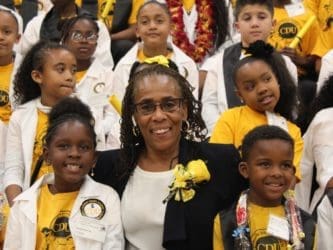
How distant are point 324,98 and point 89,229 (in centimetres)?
176

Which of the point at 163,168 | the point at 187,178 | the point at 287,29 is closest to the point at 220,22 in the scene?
the point at 287,29

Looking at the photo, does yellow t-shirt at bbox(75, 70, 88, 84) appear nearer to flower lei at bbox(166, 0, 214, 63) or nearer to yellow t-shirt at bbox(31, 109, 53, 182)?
yellow t-shirt at bbox(31, 109, 53, 182)

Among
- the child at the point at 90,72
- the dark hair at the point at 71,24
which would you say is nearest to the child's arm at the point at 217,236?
the child at the point at 90,72

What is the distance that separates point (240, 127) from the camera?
415 centimetres

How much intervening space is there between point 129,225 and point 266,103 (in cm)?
119

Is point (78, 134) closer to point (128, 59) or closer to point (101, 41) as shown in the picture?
point (128, 59)

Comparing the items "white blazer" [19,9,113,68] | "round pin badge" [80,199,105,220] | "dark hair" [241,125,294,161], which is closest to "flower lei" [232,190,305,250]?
"dark hair" [241,125,294,161]

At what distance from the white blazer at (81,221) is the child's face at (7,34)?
201 cm

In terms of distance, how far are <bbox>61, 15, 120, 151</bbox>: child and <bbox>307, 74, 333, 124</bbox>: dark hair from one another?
1.21 meters

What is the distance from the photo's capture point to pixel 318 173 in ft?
14.0

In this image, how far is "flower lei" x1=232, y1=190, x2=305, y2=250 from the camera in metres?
3.26

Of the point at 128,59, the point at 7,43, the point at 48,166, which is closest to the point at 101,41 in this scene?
the point at 128,59

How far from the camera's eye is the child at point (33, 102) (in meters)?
4.23

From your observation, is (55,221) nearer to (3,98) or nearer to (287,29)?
(3,98)
